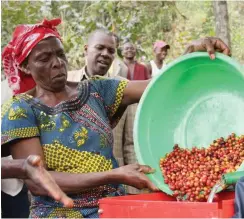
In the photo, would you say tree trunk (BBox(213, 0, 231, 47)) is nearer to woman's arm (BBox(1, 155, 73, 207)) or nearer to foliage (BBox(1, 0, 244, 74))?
foliage (BBox(1, 0, 244, 74))

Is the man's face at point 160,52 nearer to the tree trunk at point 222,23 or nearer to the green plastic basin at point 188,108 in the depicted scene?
the tree trunk at point 222,23

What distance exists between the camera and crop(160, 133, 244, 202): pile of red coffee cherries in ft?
9.13

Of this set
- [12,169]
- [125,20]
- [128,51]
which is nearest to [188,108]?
[12,169]

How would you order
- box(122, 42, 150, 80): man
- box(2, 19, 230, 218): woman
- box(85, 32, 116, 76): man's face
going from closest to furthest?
box(2, 19, 230, 218): woman → box(85, 32, 116, 76): man's face → box(122, 42, 150, 80): man

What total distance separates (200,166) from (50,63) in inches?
36.5

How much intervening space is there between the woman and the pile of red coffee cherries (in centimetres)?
14

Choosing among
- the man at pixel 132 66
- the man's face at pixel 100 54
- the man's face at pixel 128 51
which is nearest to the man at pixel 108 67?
the man's face at pixel 100 54

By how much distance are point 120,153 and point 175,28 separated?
9554 mm

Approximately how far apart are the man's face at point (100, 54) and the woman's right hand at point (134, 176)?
208 centimetres

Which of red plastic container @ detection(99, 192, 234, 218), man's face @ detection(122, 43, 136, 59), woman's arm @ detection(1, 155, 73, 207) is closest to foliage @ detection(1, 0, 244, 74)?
man's face @ detection(122, 43, 136, 59)

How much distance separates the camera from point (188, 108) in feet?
10.9

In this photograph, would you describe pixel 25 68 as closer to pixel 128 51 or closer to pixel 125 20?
pixel 128 51

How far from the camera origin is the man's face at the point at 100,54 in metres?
4.87

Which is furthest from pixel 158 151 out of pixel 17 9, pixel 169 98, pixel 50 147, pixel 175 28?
pixel 175 28
